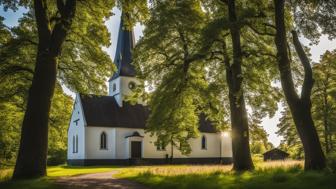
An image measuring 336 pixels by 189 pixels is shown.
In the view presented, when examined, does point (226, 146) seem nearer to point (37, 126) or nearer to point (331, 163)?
point (331, 163)

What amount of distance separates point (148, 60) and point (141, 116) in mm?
24516

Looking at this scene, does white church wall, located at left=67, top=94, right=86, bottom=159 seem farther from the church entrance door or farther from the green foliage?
the green foliage

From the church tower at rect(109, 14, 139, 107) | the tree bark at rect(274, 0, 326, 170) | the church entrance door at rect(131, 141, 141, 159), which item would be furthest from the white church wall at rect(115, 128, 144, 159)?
the tree bark at rect(274, 0, 326, 170)

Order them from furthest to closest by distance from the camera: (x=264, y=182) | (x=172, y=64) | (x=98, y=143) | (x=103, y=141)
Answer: (x=103, y=141)
(x=98, y=143)
(x=172, y=64)
(x=264, y=182)

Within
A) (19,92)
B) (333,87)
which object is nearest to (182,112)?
(19,92)

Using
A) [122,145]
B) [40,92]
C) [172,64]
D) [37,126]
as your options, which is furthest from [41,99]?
Answer: [122,145]

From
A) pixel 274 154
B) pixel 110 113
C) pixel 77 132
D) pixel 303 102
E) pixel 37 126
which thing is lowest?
pixel 274 154

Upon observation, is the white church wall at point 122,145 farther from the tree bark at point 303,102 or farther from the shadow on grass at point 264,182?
the tree bark at point 303,102

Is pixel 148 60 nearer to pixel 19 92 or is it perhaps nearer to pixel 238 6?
pixel 238 6

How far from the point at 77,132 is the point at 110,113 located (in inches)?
180

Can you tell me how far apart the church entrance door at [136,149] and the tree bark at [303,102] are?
30533mm

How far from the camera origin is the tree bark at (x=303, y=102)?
1368 cm

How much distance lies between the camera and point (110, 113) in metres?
44.1

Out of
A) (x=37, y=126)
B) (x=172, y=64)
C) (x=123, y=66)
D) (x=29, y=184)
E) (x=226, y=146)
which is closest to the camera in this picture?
(x=29, y=184)
